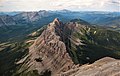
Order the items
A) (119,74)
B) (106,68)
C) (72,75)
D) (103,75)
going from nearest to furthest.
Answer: (119,74) → (103,75) → (106,68) → (72,75)

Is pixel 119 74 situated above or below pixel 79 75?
above

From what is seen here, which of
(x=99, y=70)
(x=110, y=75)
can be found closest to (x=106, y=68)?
(x=99, y=70)

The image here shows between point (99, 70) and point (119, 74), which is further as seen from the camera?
point (99, 70)

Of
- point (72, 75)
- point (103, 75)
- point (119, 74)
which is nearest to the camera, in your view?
point (119, 74)

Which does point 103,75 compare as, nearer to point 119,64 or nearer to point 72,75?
point 119,64

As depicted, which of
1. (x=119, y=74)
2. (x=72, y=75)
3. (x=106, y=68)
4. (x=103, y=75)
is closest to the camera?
(x=119, y=74)

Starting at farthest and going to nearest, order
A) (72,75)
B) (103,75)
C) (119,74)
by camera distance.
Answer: (72,75) < (103,75) < (119,74)

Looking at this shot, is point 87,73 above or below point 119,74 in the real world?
below

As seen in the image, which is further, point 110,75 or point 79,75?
point 79,75

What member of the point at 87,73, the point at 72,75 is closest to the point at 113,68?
the point at 87,73

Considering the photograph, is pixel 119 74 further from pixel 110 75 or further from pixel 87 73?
pixel 87 73
